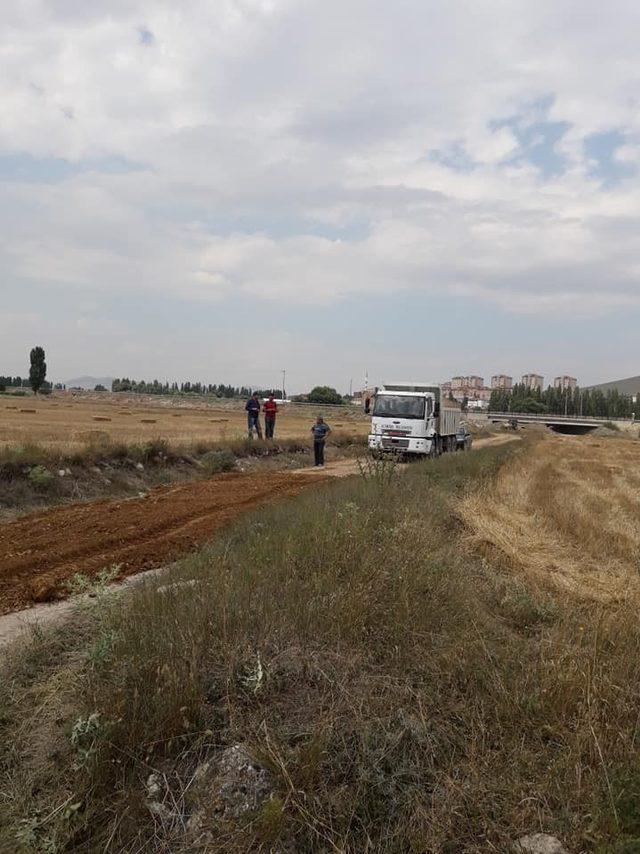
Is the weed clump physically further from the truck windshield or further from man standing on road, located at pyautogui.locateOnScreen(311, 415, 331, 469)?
the truck windshield

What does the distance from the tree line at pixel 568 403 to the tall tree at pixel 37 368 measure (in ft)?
369

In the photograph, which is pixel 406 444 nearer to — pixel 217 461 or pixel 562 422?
pixel 217 461

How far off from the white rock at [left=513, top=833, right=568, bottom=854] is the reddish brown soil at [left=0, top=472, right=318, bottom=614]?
208 inches

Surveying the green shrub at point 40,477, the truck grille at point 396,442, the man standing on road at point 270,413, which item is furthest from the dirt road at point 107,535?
the man standing on road at point 270,413

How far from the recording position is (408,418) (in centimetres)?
2475

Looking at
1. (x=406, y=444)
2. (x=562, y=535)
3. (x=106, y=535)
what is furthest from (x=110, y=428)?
(x=562, y=535)

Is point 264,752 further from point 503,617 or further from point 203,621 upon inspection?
point 503,617

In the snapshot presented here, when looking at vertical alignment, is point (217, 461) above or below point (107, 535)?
above

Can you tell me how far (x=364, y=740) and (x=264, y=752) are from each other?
53cm

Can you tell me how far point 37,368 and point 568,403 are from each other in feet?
440

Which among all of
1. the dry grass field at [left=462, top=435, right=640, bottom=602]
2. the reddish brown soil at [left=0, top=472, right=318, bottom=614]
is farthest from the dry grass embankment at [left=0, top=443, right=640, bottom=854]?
the reddish brown soil at [left=0, top=472, right=318, bottom=614]

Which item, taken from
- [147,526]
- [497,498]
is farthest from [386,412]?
[147,526]

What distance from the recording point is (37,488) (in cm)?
1422

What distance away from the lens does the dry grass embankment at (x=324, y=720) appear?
3023 millimetres
